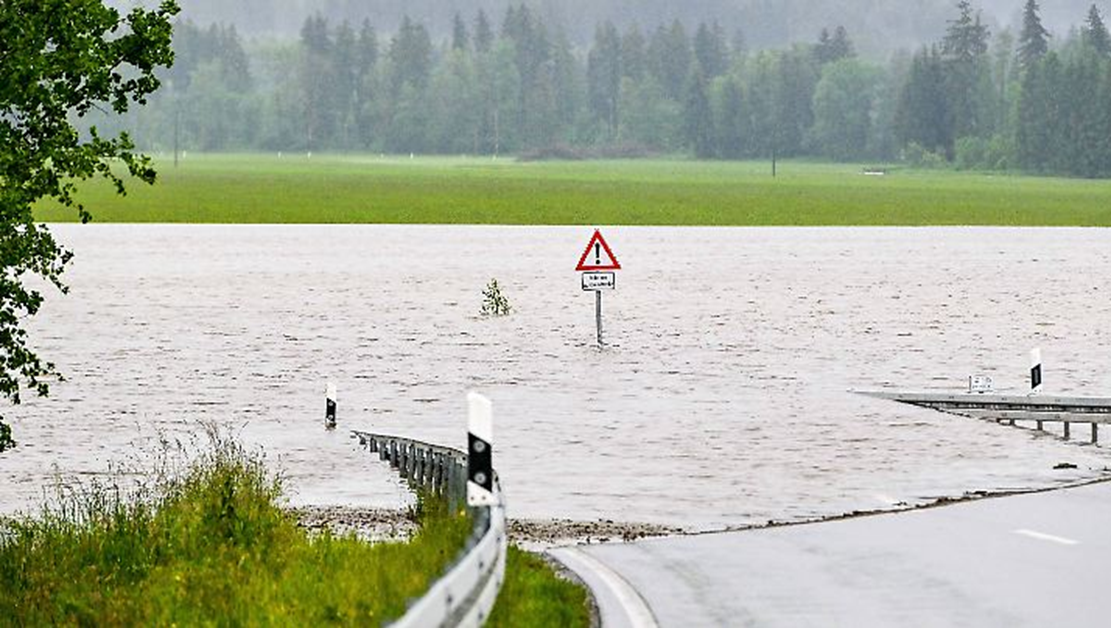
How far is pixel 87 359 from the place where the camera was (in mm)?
48719

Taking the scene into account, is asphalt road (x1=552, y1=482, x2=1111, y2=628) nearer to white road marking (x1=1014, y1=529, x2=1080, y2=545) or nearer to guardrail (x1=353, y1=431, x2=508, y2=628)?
white road marking (x1=1014, y1=529, x2=1080, y2=545)

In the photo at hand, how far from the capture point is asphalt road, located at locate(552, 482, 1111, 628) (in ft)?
50.8

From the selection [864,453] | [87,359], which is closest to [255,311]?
[87,359]

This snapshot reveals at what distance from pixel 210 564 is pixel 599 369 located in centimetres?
2678

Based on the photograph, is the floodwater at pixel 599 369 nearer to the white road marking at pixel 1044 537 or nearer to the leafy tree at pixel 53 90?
the leafy tree at pixel 53 90

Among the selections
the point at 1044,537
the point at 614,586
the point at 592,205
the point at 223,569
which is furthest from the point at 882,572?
the point at 592,205

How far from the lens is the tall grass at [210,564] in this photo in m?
15.6

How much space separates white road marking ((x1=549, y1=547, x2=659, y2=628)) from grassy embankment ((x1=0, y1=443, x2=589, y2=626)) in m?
0.26

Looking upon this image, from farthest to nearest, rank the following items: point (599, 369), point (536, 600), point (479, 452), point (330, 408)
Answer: point (599, 369) < point (330, 408) < point (536, 600) < point (479, 452)

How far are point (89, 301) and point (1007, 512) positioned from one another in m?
51.1

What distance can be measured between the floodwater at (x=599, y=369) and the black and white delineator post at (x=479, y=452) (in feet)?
28.8

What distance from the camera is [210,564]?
19141 mm

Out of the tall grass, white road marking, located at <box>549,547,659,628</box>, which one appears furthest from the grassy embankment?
white road marking, located at <box>549,547,659,628</box>

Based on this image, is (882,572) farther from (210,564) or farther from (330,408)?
(330,408)
